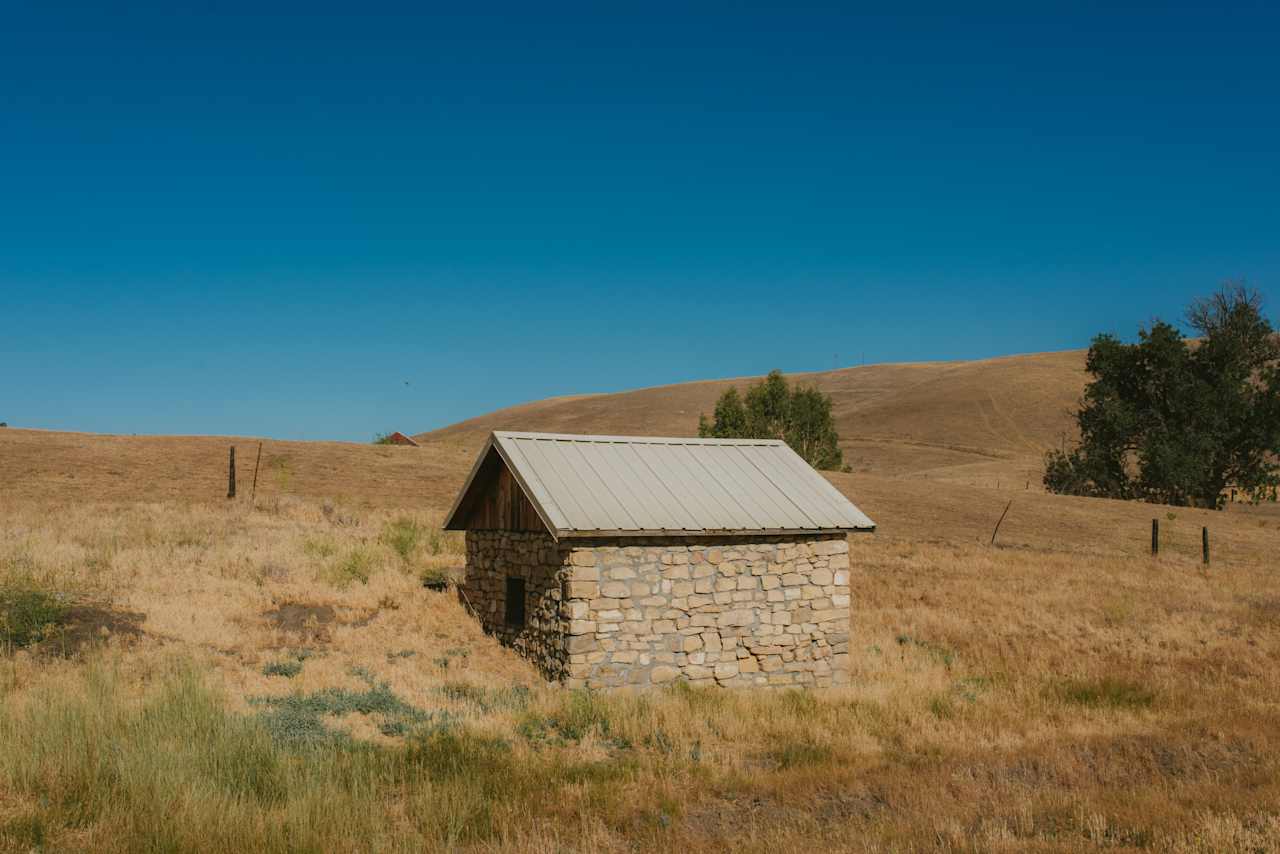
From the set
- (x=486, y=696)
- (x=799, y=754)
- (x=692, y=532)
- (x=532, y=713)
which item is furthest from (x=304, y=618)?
(x=799, y=754)

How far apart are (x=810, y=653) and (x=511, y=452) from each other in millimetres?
6535

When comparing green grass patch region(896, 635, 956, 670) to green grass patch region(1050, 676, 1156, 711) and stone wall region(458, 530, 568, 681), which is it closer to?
green grass patch region(1050, 676, 1156, 711)

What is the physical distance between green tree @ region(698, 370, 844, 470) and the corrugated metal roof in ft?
150

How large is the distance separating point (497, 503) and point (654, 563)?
3900 mm

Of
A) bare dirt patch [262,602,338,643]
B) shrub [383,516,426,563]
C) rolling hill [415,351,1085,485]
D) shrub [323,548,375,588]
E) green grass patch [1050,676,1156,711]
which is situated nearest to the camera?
green grass patch [1050,676,1156,711]

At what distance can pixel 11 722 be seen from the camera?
30.0 ft

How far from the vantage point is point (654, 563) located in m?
15.4

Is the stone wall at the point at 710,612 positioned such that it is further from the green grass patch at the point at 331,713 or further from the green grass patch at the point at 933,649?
the green grass patch at the point at 331,713

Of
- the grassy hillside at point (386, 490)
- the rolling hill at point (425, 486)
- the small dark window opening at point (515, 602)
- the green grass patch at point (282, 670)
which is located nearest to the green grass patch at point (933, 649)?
the small dark window opening at point (515, 602)

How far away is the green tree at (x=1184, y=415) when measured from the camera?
53594 mm

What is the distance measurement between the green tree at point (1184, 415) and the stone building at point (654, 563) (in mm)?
44616

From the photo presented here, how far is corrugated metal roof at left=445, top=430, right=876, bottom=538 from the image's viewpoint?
1529cm

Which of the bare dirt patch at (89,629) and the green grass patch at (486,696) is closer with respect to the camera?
the green grass patch at (486,696)

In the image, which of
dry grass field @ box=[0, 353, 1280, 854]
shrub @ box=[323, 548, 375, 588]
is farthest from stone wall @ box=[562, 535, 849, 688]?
shrub @ box=[323, 548, 375, 588]
